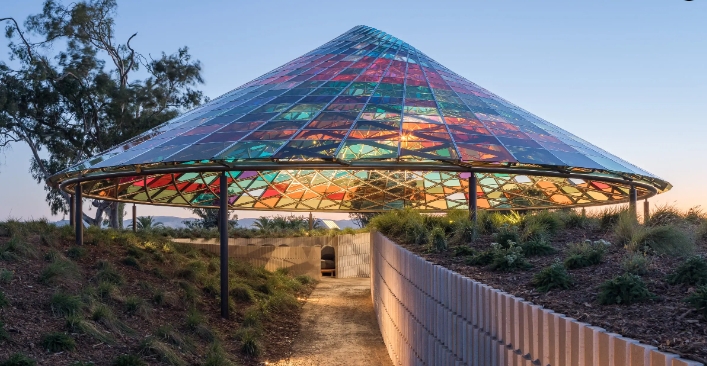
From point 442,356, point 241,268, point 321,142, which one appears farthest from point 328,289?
point 442,356

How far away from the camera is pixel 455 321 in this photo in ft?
30.2

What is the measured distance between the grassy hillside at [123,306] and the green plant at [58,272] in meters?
0.03

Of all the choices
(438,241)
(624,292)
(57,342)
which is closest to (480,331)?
(624,292)

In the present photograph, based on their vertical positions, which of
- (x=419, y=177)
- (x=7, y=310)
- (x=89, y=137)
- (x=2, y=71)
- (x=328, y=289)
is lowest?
(x=328, y=289)

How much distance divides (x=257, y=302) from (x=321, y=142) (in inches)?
203

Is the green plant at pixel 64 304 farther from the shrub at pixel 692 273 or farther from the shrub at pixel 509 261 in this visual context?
the shrub at pixel 692 273

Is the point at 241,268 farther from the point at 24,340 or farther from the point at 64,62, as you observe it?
the point at 64,62

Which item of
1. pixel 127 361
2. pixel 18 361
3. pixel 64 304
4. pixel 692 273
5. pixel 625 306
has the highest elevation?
pixel 692 273

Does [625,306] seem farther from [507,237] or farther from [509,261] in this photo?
[507,237]

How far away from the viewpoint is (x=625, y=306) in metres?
6.86

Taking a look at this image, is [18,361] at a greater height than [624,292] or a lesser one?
lesser

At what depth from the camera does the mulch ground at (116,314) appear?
11969 millimetres

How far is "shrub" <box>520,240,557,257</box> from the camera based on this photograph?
35.4ft

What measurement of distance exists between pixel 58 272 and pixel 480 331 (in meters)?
10.7
